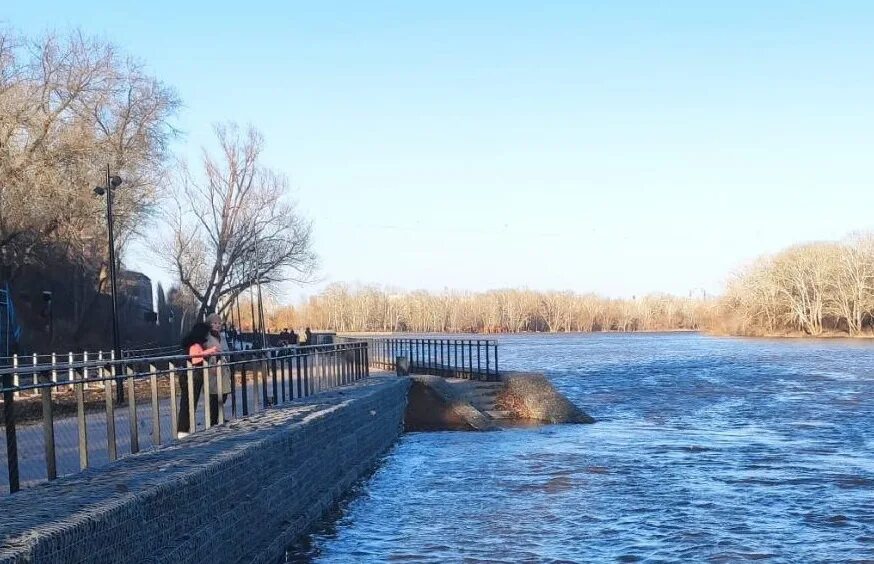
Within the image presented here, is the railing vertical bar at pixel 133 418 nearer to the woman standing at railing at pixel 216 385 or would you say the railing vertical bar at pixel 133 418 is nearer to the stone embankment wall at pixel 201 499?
the stone embankment wall at pixel 201 499

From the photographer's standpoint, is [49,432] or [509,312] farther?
[509,312]

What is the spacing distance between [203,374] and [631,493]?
727cm

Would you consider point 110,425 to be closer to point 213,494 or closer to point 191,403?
point 213,494

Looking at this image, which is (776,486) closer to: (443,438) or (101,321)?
(443,438)

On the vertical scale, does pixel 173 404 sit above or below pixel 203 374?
below

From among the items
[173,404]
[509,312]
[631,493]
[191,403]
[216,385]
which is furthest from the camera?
[509,312]

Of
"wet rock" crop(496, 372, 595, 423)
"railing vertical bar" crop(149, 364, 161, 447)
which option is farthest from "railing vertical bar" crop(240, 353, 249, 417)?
"wet rock" crop(496, 372, 595, 423)

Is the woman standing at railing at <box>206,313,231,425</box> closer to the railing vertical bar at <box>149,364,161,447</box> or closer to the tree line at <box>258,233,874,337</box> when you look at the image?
the railing vertical bar at <box>149,364,161,447</box>

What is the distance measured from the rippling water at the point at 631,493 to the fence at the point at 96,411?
2166mm

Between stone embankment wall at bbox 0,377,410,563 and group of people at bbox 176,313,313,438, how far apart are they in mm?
388

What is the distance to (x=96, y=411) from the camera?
29.7 ft

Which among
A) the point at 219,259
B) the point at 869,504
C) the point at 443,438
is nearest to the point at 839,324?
the point at 219,259

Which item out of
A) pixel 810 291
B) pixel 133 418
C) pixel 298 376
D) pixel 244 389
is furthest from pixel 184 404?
pixel 810 291

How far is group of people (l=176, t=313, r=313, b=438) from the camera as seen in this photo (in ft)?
37.7
